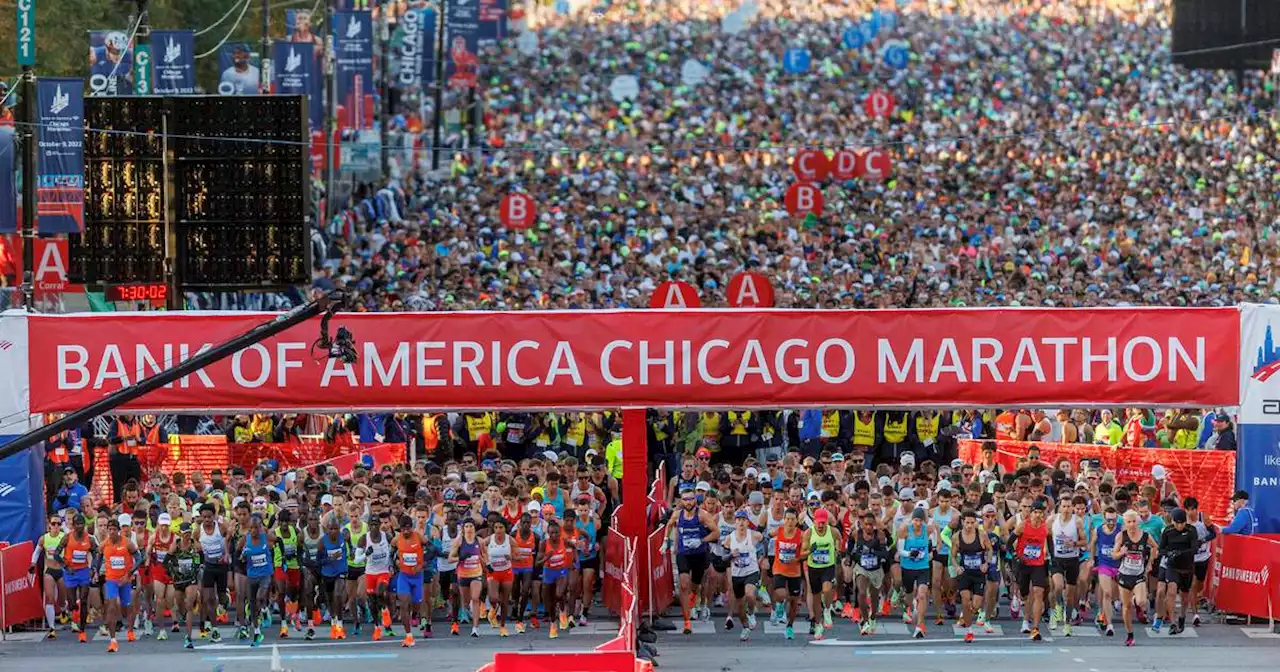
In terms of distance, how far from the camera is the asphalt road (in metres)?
24.7

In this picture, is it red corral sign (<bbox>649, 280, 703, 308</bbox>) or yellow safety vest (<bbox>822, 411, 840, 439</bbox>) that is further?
yellow safety vest (<bbox>822, 411, 840, 439</bbox>)

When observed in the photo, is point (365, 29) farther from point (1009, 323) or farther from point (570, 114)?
point (1009, 323)

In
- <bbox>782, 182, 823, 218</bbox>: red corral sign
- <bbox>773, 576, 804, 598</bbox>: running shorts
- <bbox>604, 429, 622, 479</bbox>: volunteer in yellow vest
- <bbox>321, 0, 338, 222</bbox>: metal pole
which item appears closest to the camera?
<bbox>773, 576, 804, 598</bbox>: running shorts

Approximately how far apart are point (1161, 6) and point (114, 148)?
6674 centimetres

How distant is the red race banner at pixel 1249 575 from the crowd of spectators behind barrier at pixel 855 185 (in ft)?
52.1

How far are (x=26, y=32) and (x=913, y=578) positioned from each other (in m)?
13.8

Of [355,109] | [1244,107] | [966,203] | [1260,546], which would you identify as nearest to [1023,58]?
[1244,107]

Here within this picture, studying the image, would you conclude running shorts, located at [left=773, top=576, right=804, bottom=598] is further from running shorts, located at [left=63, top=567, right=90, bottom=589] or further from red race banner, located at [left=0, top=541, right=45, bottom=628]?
red race banner, located at [left=0, top=541, right=45, bottom=628]

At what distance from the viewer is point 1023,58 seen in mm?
80375

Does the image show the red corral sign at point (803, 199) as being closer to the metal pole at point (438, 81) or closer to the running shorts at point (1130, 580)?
the metal pole at point (438, 81)

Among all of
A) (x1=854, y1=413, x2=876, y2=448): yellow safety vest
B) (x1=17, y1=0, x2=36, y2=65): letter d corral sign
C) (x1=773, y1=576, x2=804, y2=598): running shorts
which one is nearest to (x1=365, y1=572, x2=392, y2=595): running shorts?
(x1=773, y1=576, x2=804, y2=598): running shorts

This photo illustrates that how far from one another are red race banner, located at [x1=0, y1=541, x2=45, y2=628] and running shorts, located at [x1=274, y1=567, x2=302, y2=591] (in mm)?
2634

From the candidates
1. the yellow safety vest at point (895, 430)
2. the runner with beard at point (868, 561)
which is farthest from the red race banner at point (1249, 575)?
the yellow safety vest at point (895, 430)

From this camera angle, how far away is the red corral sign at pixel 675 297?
29078 mm
